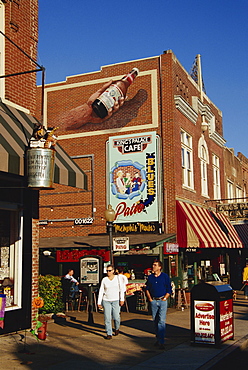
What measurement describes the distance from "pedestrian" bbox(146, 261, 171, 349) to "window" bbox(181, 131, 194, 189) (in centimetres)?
1235

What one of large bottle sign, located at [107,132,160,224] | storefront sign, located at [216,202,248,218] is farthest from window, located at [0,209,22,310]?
storefront sign, located at [216,202,248,218]

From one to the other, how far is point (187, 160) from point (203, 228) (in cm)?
364

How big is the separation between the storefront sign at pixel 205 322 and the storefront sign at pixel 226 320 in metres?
0.26

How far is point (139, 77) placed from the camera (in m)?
22.5

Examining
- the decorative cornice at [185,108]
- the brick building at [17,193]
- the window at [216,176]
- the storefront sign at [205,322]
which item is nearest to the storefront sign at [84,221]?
the decorative cornice at [185,108]

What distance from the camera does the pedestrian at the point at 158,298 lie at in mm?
10347

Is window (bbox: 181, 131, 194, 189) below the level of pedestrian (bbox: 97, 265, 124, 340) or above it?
above

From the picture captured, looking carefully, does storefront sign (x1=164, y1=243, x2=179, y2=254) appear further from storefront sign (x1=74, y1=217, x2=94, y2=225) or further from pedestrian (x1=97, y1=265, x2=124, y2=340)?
pedestrian (x1=97, y1=265, x2=124, y2=340)

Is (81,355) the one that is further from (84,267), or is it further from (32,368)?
(84,267)

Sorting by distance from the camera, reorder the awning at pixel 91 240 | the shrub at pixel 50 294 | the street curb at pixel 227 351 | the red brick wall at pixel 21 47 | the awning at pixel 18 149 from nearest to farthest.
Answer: the street curb at pixel 227 351, the awning at pixel 18 149, the red brick wall at pixel 21 47, the shrub at pixel 50 294, the awning at pixel 91 240

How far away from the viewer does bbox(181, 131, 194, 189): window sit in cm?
2312

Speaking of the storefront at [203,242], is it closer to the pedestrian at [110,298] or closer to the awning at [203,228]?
the awning at [203,228]

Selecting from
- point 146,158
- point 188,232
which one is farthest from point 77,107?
point 188,232

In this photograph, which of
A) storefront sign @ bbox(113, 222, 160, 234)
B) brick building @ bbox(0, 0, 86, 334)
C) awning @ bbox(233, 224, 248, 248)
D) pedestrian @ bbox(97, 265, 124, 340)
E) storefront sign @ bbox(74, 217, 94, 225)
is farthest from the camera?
awning @ bbox(233, 224, 248, 248)
